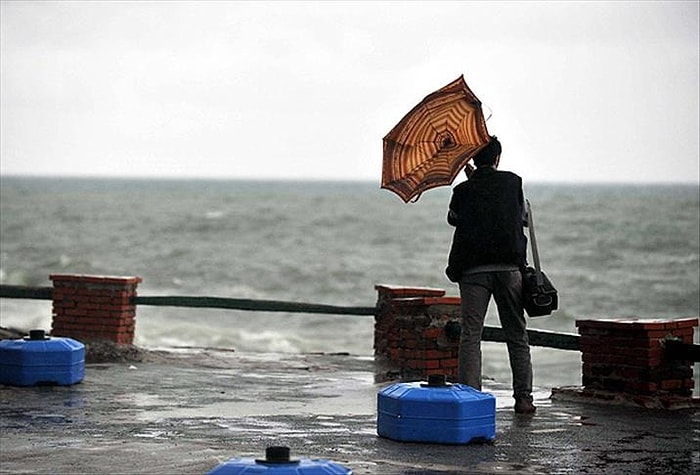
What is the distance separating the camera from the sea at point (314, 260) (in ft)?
103

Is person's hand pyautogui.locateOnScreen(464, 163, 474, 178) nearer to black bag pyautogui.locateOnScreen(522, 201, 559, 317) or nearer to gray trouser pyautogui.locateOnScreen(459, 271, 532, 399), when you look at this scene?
black bag pyautogui.locateOnScreen(522, 201, 559, 317)

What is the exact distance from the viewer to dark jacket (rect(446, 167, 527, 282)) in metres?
10.6

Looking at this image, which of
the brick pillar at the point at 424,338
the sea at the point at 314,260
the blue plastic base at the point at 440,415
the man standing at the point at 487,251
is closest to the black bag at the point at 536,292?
the man standing at the point at 487,251

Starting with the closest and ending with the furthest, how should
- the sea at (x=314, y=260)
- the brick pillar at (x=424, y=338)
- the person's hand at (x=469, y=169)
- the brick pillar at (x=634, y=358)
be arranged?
the person's hand at (x=469, y=169)
the brick pillar at (x=634, y=358)
the brick pillar at (x=424, y=338)
the sea at (x=314, y=260)

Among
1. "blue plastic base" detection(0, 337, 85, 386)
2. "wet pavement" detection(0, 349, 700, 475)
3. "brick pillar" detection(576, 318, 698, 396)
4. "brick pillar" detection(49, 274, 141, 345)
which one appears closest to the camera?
"wet pavement" detection(0, 349, 700, 475)

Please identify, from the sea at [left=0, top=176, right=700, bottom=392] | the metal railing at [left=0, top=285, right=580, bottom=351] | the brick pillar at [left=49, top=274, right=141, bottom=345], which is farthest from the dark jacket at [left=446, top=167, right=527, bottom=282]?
the sea at [left=0, top=176, right=700, bottom=392]

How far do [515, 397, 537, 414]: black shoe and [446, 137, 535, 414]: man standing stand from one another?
0.01 m

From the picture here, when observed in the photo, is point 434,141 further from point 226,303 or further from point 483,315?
point 226,303

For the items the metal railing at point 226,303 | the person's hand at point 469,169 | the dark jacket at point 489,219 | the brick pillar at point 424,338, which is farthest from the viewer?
the metal railing at point 226,303

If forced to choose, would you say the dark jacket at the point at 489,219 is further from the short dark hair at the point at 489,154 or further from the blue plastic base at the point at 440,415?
the blue plastic base at the point at 440,415

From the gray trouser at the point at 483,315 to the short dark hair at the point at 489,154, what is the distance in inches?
31.7

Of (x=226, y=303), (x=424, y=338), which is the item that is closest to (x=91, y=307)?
(x=226, y=303)

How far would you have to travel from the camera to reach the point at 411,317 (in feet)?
44.1

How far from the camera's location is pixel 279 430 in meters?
9.93
